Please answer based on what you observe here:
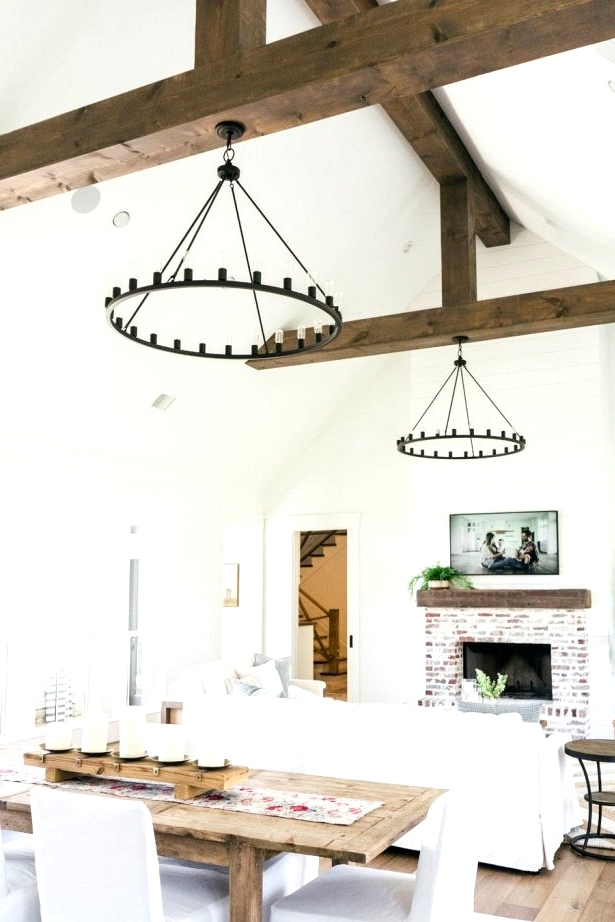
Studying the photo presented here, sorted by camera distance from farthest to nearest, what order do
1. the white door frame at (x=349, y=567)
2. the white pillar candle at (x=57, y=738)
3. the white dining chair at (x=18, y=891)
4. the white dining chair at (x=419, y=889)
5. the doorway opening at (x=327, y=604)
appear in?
the doorway opening at (x=327, y=604) → the white door frame at (x=349, y=567) → the white pillar candle at (x=57, y=738) → the white dining chair at (x=18, y=891) → the white dining chair at (x=419, y=889)

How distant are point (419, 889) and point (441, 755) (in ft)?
7.01

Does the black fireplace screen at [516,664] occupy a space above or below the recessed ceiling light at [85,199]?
below

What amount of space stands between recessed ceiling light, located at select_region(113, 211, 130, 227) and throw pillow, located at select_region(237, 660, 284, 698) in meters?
3.74

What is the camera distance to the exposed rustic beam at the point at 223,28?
3514mm

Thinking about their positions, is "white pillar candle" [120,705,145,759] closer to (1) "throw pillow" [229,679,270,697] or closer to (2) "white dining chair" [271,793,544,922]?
(2) "white dining chair" [271,793,544,922]

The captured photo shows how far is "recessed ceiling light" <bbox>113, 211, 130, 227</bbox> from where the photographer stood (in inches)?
233

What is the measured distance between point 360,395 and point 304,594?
12.8 ft

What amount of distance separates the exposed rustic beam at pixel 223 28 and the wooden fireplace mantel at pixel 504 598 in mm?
6504

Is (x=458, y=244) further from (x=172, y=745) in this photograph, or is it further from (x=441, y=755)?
(x=172, y=745)

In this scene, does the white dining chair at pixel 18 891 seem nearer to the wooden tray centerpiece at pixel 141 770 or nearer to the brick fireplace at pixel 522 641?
the wooden tray centerpiece at pixel 141 770

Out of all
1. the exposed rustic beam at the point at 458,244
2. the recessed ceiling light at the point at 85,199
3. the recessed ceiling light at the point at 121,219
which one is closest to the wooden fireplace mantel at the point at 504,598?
the exposed rustic beam at the point at 458,244

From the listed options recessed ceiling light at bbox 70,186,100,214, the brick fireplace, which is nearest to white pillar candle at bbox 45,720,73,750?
recessed ceiling light at bbox 70,186,100,214

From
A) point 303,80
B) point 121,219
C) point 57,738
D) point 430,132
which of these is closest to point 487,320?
point 430,132

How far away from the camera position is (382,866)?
15.5 ft
